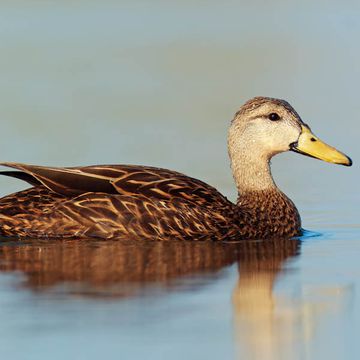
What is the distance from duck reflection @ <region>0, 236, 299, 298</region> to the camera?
28.4 feet

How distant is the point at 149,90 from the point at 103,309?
29.8 ft

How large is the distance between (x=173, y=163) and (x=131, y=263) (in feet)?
13.9

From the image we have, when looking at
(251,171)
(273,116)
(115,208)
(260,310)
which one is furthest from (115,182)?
(260,310)

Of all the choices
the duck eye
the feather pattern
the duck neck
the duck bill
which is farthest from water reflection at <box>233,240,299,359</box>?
the duck eye

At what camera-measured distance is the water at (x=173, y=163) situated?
7.37 metres

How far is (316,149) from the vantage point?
37.7 feet

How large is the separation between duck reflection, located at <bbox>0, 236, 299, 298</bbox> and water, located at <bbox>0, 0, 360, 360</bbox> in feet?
0.06

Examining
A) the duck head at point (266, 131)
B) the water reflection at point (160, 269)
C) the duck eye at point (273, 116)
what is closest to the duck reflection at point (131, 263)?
the water reflection at point (160, 269)

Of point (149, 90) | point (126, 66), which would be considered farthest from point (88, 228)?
point (126, 66)

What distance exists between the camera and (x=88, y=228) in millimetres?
10844

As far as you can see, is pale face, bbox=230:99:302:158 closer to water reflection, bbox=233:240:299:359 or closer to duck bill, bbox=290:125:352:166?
duck bill, bbox=290:125:352:166

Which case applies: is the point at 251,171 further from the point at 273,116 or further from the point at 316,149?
the point at 316,149

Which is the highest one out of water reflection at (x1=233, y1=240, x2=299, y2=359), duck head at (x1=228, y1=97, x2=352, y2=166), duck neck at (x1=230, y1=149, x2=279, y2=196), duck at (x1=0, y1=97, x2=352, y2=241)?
duck head at (x1=228, y1=97, x2=352, y2=166)

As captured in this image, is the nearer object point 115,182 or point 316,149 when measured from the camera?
point 115,182
